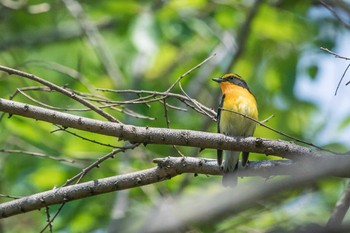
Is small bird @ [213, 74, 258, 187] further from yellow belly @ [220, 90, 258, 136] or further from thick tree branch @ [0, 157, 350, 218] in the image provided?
thick tree branch @ [0, 157, 350, 218]

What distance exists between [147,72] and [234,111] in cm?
539

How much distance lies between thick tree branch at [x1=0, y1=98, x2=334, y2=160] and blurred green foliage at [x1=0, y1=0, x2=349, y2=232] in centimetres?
83

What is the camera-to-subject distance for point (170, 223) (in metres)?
1.46

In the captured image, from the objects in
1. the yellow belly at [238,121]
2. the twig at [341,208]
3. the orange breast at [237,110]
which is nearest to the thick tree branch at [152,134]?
the twig at [341,208]

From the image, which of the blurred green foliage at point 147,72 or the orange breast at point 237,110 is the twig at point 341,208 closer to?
the blurred green foliage at point 147,72

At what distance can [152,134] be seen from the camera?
3.79 m

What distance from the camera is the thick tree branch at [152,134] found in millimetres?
3738

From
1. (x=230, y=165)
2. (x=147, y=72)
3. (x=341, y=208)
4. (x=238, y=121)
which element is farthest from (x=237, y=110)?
(x=147, y=72)

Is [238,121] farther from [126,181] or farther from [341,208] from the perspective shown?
[126,181]

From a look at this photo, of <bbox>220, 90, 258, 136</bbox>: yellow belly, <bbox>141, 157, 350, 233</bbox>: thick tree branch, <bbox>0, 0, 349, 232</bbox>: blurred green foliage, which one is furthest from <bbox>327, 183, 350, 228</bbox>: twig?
<bbox>141, 157, 350, 233</bbox>: thick tree branch

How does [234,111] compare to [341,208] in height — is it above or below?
above

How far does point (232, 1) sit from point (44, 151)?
9.31ft

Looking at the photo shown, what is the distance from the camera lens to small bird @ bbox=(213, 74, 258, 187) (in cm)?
546

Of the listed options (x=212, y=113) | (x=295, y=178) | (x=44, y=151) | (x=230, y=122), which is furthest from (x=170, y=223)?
(x=44, y=151)
